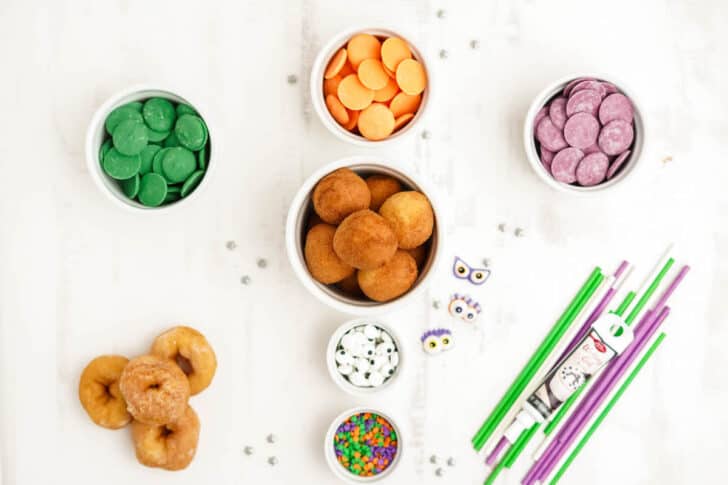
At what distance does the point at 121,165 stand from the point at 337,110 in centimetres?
34

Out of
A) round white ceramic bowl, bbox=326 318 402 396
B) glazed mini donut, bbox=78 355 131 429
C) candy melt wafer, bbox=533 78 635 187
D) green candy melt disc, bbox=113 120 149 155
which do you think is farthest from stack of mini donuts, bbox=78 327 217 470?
candy melt wafer, bbox=533 78 635 187

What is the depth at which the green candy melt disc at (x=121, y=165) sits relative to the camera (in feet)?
3.80

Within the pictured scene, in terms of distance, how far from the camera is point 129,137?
1.14 meters

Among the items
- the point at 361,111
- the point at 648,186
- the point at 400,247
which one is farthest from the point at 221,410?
the point at 648,186

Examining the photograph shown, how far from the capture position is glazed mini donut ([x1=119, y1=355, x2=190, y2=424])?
114 cm

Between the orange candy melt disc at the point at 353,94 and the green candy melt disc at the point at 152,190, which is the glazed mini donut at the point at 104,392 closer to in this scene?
the green candy melt disc at the point at 152,190

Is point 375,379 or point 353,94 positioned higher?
point 353,94

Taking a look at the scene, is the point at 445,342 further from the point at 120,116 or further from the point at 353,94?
the point at 120,116

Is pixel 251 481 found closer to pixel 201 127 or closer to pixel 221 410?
pixel 221 410

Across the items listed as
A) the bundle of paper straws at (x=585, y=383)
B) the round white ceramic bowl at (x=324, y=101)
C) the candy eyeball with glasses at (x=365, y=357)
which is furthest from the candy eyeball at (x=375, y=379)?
the round white ceramic bowl at (x=324, y=101)

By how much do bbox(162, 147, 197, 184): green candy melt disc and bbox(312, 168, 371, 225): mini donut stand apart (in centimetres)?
21

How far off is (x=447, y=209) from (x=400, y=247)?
0.18 meters

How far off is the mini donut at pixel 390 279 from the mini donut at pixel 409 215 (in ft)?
0.11

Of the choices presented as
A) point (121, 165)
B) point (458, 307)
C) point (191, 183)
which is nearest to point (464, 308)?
point (458, 307)
